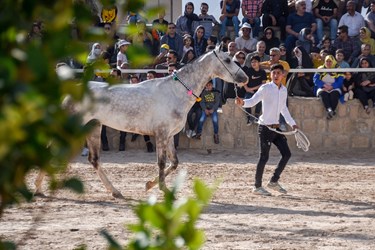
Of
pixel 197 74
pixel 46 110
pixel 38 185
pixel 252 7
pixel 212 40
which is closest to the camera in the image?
pixel 46 110

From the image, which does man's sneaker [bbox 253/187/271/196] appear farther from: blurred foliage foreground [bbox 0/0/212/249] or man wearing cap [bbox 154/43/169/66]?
blurred foliage foreground [bbox 0/0/212/249]

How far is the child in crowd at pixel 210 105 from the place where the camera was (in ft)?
54.9

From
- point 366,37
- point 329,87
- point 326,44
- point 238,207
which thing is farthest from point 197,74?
point 366,37

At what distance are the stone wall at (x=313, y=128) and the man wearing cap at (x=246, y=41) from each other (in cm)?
164

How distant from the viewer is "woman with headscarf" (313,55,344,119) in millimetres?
16547

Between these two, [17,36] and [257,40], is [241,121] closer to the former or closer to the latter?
[257,40]

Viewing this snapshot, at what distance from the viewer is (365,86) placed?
16.6m

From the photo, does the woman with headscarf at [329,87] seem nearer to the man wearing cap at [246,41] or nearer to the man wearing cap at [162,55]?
the man wearing cap at [246,41]

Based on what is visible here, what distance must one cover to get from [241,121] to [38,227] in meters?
7.42

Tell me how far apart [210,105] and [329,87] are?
2.08 m

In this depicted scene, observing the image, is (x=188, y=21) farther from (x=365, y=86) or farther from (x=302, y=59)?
(x=365, y=86)

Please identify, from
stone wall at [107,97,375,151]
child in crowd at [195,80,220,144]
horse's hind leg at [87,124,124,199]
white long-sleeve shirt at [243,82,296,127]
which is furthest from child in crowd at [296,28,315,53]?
horse's hind leg at [87,124,124,199]

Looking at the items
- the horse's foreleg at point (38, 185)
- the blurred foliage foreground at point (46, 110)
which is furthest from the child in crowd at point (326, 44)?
the blurred foliage foreground at point (46, 110)

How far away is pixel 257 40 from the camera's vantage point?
60.8 feet
